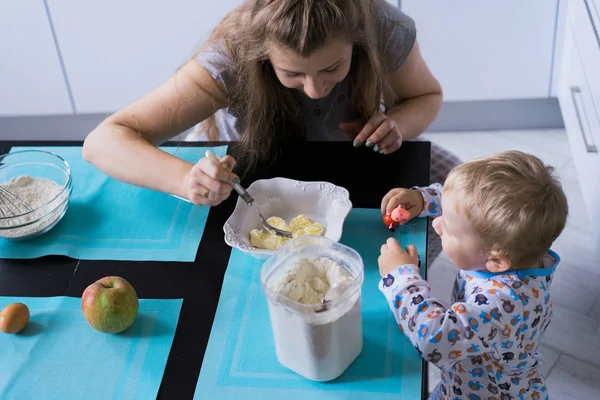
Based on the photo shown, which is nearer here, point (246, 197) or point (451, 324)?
point (451, 324)

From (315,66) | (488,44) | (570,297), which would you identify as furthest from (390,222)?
(488,44)

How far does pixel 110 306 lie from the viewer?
1.08 metres

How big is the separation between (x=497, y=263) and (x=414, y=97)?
0.66 metres

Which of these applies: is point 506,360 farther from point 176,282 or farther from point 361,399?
point 176,282

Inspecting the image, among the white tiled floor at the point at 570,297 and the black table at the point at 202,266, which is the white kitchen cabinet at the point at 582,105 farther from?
the black table at the point at 202,266

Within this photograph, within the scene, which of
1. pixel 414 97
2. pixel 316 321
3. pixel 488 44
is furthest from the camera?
pixel 488 44

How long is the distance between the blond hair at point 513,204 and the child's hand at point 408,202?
18cm

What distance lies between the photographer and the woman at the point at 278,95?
1259 mm

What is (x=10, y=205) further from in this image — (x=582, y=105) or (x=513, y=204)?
(x=582, y=105)

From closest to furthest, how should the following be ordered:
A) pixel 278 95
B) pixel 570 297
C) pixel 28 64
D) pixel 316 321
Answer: pixel 316 321
pixel 278 95
pixel 570 297
pixel 28 64

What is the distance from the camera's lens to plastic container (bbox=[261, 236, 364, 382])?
942 millimetres

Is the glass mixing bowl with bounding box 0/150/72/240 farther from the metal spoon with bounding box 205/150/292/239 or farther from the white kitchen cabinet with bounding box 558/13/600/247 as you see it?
the white kitchen cabinet with bounding box 558/13/600/247

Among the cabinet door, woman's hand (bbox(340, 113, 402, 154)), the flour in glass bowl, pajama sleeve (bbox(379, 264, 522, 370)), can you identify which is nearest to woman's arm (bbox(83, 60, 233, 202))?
the flour in glass bowl

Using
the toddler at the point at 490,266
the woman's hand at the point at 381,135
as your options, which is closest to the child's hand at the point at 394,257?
the toddler at the point at 490,266
